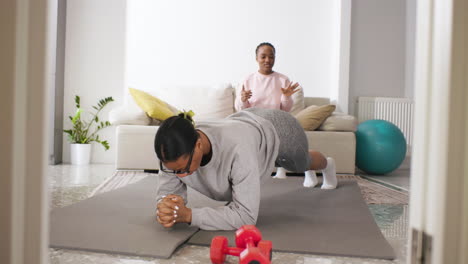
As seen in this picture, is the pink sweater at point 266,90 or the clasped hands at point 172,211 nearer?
the clasped hands at point 172,211

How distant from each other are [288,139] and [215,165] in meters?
0.58

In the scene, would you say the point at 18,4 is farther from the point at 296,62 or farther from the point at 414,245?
the point at 296,62

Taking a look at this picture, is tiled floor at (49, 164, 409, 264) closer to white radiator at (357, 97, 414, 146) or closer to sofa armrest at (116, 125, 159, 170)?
sofa armrest at (116, 125, 159, 170)

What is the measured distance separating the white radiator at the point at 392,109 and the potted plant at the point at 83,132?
270 cm

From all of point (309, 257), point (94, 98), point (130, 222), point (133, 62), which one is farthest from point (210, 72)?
point (309, 257)

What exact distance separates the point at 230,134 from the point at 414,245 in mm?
1108

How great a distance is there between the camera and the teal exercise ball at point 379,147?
391 centimetres

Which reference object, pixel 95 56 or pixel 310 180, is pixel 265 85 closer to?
pixel 310 180

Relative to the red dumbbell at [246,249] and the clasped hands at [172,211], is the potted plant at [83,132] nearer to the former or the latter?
the clasped hands at [172,211]

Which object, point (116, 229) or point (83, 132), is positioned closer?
point (116, 229)

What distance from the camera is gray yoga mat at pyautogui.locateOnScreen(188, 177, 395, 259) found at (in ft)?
5.18

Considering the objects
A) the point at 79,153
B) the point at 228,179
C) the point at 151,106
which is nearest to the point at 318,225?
the point at 228,179

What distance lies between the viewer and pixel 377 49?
15.4 ft

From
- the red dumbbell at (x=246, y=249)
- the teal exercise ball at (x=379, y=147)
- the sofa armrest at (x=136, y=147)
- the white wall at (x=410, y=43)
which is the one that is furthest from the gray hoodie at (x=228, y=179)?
the white wall at (x=410, y=43)
